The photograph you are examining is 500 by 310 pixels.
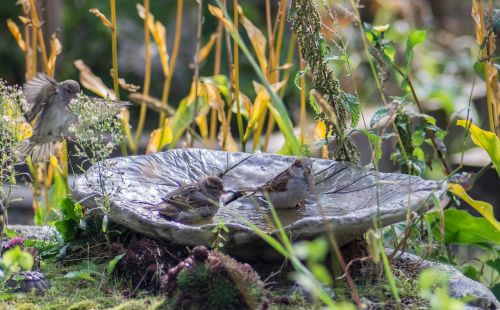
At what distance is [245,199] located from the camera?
3695mm

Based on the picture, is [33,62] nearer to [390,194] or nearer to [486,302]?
[390,194]

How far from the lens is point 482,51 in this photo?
3805 mm

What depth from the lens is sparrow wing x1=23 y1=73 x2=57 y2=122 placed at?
14.2 feet

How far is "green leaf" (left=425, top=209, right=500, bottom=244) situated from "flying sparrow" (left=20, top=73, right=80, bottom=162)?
1970 millimetres

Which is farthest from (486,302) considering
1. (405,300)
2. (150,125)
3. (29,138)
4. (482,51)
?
(150,125)

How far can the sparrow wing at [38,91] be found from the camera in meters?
4.32

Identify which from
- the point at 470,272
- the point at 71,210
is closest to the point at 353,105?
the point at 470,272

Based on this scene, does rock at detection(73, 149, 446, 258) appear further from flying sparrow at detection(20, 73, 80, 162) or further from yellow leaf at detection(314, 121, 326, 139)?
flying sparrow at detection(20, 73, 80, 162)

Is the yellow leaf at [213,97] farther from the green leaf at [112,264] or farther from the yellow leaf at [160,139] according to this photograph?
the green leaf at [112,264]

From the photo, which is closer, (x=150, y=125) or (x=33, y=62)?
(x=33, y=62)

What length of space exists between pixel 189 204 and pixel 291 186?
463 millimetres

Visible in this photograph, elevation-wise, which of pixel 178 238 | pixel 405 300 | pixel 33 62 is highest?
pixel 33 62

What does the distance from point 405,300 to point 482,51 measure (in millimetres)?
1421

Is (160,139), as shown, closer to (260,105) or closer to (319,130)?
(260,105)
